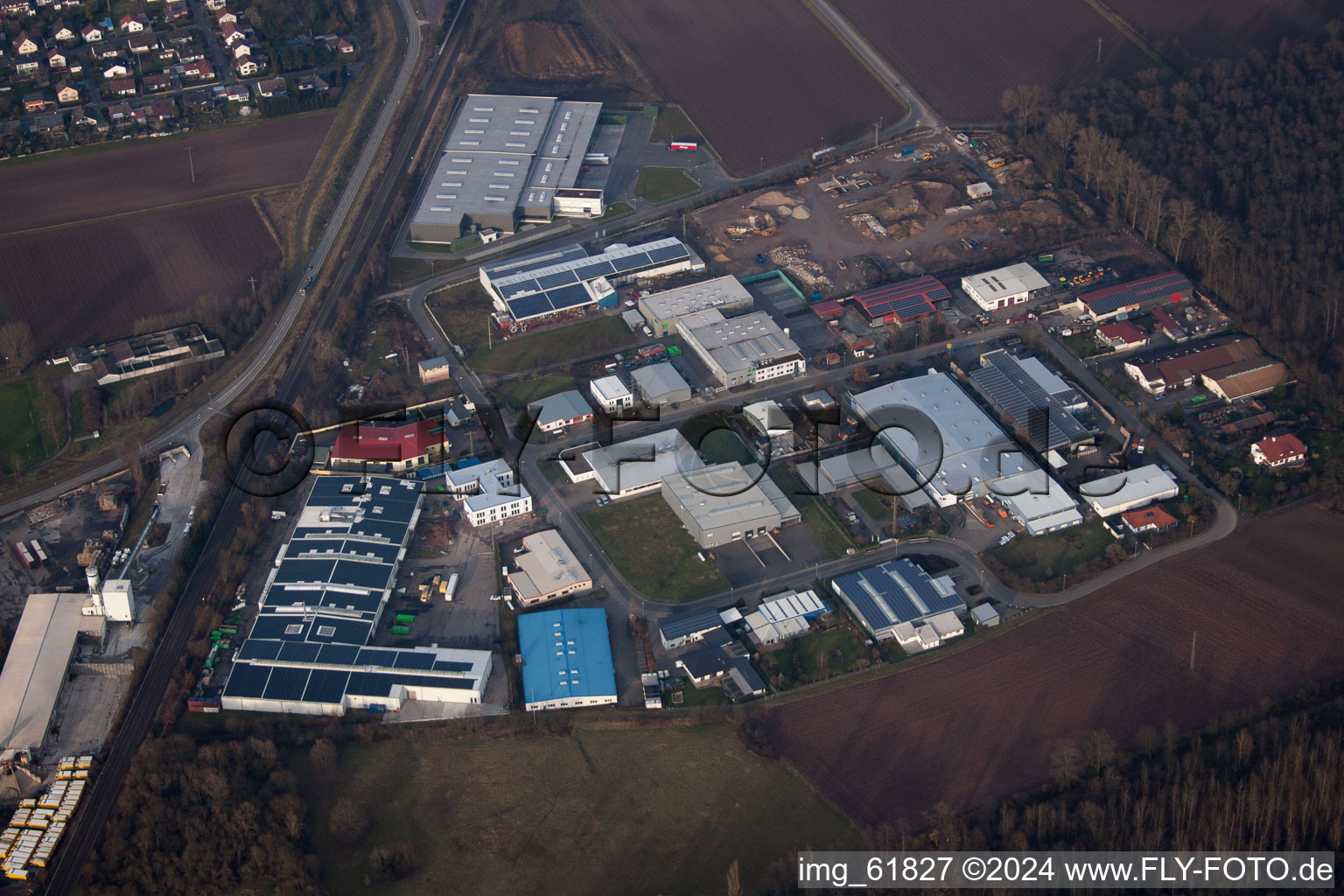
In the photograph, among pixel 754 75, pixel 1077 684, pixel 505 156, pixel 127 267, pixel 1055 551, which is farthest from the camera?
pixel 754 75

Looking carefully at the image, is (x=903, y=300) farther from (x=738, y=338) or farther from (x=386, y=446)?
(x=386, y=446)

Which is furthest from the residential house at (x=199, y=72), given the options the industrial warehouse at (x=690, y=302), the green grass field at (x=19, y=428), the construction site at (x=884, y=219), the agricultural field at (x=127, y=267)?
the industrial warehouse at (x=690, y=302)

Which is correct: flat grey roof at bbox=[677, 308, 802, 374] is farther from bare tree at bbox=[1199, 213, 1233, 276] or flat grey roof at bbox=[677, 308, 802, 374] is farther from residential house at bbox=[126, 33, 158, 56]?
residential house at bbox=[126, 33, 158, 56]

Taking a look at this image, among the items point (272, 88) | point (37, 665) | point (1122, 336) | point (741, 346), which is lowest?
point (37, 665)

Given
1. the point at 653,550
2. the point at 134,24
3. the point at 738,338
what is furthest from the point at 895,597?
the point at 134,24

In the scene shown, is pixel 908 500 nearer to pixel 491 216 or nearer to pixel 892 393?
pixel 892 393
